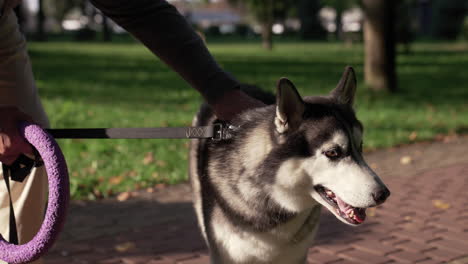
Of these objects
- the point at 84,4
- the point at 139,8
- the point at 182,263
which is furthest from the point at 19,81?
the point at 84,4

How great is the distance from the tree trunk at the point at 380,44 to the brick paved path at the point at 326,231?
6498mm

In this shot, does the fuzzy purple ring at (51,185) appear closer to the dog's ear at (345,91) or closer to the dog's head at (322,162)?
the dog's head at (322,162)

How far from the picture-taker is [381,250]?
14.5 feet

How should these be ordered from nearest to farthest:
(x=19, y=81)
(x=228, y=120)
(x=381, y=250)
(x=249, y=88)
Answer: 1. (x=19, y=81)
2. (x=228, y=120)
3. (x=249, y=88)
4. (x=381, y=250)

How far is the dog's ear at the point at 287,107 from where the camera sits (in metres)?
2.51

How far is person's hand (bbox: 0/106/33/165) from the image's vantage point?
2.22 m

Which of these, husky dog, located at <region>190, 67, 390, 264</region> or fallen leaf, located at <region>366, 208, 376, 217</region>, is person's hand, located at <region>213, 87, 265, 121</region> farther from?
fallen leaf, located at <region>366, 208, 376, 217</region>

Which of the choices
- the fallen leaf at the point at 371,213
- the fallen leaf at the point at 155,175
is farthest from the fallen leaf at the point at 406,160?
the fallen leaf at the point at 155,175

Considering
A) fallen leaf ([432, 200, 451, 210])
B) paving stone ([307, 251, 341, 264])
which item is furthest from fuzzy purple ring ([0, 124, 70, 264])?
fallen leaf ([432, 200, 451, 210])

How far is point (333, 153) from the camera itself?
101 inches

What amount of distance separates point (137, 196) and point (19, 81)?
3.36 metres

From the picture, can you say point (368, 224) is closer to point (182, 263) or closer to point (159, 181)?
point (182, 263)

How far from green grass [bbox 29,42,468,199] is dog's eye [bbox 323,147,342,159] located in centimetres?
383

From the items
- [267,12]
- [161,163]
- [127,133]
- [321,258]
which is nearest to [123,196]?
[161,163]
